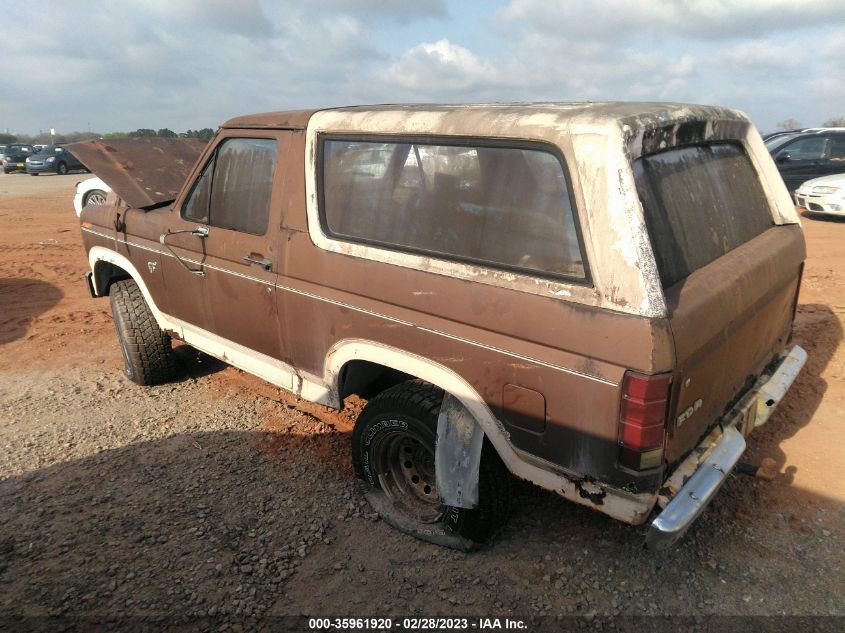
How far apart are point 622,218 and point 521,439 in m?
0.93

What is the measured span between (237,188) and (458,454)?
6.48ft

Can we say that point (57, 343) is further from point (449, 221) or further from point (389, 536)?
point (449, 221)

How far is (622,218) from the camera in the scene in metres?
1.97

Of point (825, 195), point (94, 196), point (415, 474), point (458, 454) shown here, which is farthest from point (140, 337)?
point (825, 195)

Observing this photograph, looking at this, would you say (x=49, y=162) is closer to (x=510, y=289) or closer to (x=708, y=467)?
(x=510, y=289)

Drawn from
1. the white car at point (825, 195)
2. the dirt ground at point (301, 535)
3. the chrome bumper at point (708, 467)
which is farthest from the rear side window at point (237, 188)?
the white car at point (825, 195)

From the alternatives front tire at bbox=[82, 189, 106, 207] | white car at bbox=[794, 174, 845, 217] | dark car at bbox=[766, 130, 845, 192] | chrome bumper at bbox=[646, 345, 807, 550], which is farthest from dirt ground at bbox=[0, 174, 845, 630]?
dark car at bbox=[766, 130, 845, 192]

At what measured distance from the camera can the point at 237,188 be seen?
3.34 m

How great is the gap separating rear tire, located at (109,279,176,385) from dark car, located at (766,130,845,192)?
1226 centimetres

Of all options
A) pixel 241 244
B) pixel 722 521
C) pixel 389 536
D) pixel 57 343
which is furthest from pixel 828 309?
pixel 57 343

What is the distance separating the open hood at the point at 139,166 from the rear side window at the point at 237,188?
671 millimetres

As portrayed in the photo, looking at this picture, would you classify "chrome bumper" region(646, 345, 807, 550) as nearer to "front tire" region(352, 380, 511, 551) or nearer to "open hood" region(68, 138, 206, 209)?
"front tire" region(352, 380, 511, 551)

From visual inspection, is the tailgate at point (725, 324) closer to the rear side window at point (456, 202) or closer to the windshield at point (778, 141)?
the rear side window at point (456, 202)

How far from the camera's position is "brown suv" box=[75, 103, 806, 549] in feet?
6.67
